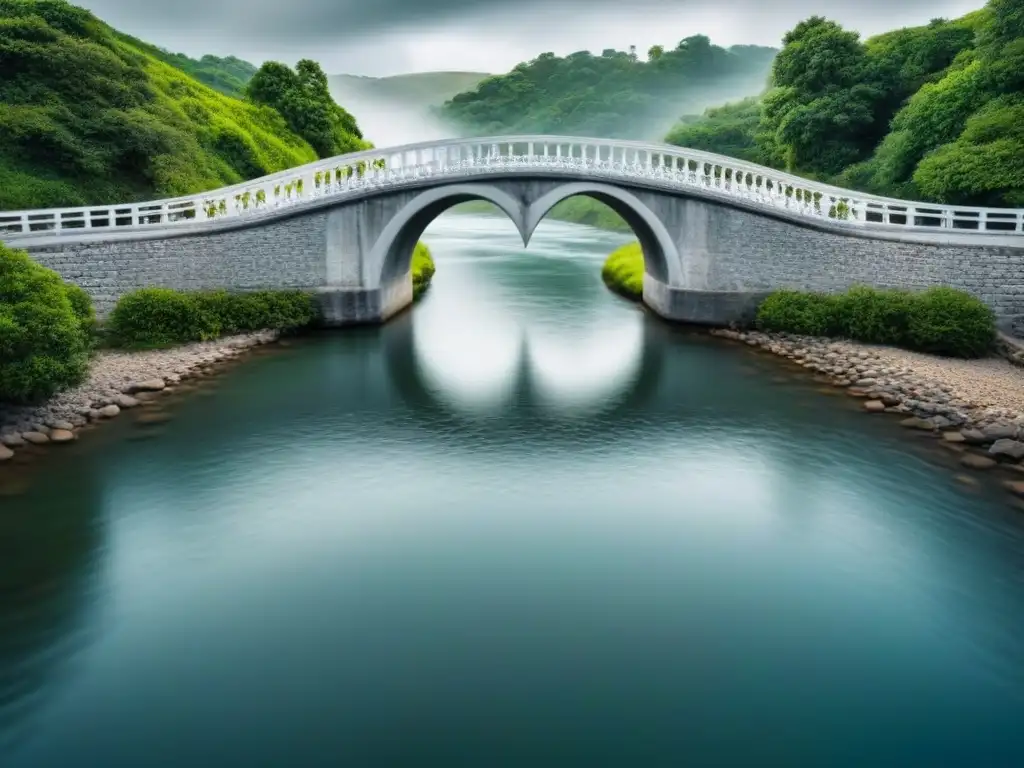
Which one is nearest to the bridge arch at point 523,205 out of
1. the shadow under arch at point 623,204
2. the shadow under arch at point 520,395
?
the shadow under arch at point 623,204

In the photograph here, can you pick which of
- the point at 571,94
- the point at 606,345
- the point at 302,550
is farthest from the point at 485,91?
the point at 302,550

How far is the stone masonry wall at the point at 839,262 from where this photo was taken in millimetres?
22875

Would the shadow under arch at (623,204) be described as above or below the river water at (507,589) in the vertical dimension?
above

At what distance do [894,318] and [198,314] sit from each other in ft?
58.8

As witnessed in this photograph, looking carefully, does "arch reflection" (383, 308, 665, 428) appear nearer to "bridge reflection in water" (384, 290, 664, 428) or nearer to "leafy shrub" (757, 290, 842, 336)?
"bridge reflection in water" (384, 290, 664, 428)

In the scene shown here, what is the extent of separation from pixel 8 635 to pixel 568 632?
21.0ft

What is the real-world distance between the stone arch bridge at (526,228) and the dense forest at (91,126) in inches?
133

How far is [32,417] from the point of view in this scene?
1662 cm

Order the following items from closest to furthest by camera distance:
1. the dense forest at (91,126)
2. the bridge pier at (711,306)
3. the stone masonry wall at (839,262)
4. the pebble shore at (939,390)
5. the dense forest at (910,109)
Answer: the pebble shore at (939,390)
the stone masonry wall at (839,262)
the bridge pier at (711,306)
the dense forest at (910,109)
the dense forest at (91,126)

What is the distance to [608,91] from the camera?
98875mm

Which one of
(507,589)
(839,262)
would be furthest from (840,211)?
(507,589)

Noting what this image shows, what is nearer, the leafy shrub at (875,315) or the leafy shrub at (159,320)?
the leafy shrub at (159,320)

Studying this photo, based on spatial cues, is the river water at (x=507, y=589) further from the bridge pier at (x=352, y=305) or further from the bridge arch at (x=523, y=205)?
the bridge arch at (x=523, y=205)

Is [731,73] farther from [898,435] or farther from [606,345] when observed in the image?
[898,435]
